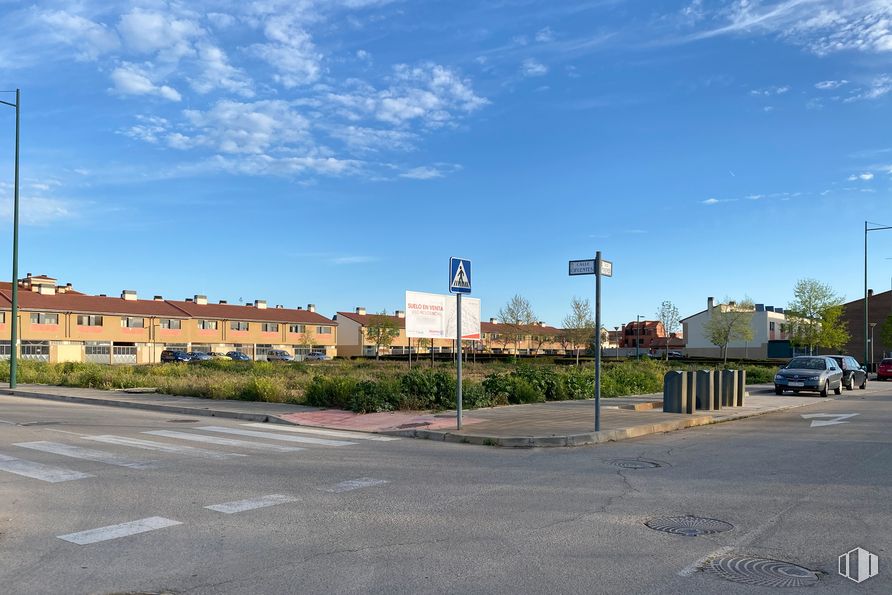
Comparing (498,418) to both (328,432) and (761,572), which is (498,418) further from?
(761,572)

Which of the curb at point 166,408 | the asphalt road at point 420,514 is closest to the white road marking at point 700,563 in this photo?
the asphalt road at point 420,514

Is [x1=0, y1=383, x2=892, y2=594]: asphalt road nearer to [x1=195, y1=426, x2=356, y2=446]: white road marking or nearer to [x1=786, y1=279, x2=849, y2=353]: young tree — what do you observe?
[x1=195, y1=426, x2=356, y2=446]: white road marking

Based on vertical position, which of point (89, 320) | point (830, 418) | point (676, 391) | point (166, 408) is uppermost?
point (89, 320)

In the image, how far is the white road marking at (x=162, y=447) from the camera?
35.7ft

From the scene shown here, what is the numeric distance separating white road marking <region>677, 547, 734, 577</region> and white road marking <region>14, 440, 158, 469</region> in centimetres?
721

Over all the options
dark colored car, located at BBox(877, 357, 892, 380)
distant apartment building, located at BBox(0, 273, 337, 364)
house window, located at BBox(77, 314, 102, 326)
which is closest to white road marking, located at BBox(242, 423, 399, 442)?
dark colored car, located at BBox(877, 357, 892, 380)

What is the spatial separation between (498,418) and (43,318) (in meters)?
60.7

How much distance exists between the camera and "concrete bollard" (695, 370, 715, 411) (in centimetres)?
1830

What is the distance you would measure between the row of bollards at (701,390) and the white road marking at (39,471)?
1268cm

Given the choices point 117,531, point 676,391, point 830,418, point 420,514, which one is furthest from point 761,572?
point 830,418

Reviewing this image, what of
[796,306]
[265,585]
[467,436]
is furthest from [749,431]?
[796,306]

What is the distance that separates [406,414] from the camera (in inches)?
625

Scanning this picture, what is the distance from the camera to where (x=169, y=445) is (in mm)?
11875

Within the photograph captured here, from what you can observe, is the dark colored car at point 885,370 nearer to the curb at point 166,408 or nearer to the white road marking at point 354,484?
the curb at point 166,408
